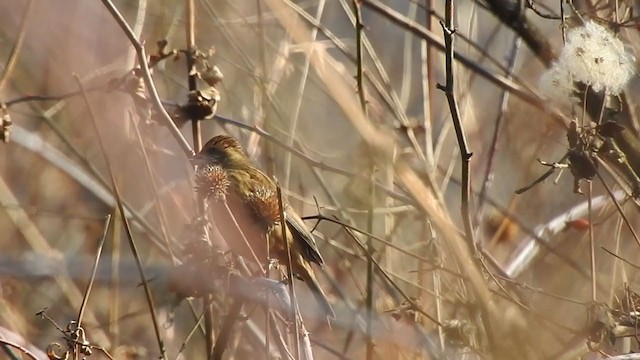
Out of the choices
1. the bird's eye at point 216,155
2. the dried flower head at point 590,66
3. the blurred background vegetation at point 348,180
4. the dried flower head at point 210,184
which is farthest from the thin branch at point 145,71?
the dried flower head at point 590,66

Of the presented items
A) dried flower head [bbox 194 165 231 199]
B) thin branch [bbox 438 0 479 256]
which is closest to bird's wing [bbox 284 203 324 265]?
dried flower head [bbox 194 165 231 199]

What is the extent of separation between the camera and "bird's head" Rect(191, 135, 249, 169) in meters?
3.97

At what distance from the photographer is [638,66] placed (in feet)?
11.4

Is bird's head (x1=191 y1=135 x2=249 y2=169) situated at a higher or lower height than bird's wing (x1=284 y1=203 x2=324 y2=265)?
higher

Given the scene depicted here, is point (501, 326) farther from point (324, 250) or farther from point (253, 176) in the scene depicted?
point (324, 250)

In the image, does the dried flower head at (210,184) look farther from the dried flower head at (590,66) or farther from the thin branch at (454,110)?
the dried flower head at (590,66)

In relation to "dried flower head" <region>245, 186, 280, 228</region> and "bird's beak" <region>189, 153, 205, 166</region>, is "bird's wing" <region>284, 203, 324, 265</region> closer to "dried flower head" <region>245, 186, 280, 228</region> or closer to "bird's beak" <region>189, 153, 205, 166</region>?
"dried flower head" <region>245, 186, 280, 228</region>

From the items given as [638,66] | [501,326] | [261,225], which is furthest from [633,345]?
[501,326]

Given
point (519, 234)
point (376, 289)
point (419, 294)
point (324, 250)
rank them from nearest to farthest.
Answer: point (419, 294) < point (376, 289) < point (519, 234) < point (324, 250)

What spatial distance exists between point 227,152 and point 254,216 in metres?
0.54

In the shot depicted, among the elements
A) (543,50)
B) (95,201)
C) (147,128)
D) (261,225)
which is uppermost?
(543,50)

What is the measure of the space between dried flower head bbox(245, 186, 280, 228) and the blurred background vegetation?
13 cm

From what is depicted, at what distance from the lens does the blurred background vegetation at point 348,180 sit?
2605 millimetres

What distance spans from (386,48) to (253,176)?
2471 mm
